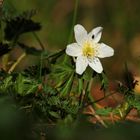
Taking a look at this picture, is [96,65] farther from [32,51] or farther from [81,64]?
[32,51]

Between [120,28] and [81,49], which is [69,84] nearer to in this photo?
[81,49]

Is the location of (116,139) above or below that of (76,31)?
below

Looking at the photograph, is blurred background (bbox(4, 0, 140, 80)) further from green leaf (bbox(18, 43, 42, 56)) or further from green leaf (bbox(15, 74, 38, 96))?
green leaf (bbox(15, 74, 38, 96))

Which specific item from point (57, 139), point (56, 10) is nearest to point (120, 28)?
point (56, 10)

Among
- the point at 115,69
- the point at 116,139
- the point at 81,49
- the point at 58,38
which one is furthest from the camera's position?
the point at 58,38

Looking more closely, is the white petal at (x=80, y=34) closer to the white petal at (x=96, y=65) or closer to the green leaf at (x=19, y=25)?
the white petal at (x=96, y=65)

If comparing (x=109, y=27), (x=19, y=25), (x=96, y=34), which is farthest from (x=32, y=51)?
(x=109, y=27)

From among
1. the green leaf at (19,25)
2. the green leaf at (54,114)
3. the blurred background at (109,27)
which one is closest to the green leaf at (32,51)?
the green leaf at (19,25)
